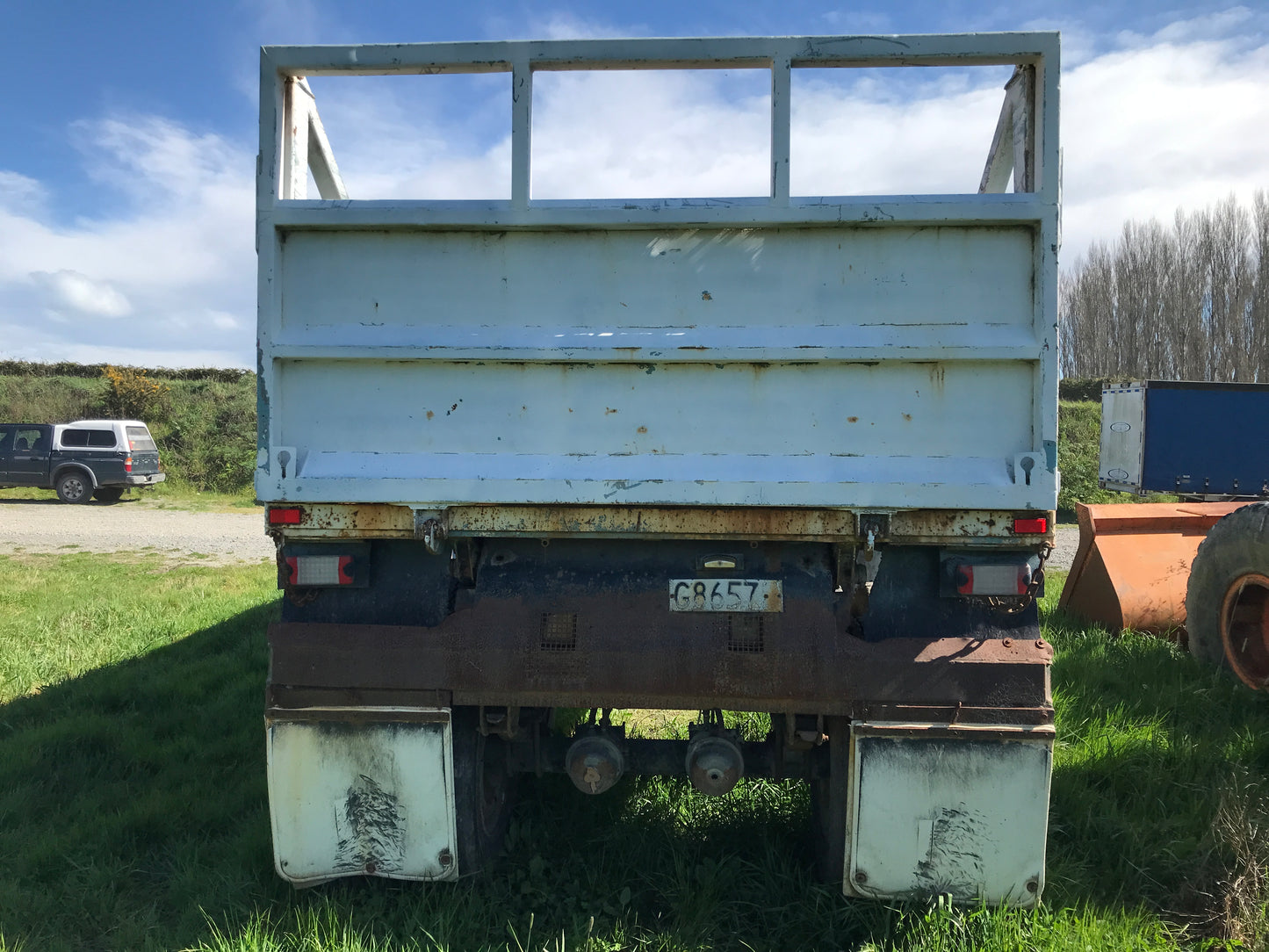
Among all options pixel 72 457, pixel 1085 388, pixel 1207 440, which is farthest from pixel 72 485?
pixel 1085 388

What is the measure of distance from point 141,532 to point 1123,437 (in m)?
14.6

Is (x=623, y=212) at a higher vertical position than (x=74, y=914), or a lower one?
higher

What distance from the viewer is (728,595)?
2492mm

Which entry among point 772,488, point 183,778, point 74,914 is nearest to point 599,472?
point 772,488

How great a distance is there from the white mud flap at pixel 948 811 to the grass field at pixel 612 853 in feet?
0.34

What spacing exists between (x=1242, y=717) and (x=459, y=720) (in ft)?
12.7

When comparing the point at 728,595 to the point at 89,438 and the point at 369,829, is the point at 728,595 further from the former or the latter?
the point at 89,438

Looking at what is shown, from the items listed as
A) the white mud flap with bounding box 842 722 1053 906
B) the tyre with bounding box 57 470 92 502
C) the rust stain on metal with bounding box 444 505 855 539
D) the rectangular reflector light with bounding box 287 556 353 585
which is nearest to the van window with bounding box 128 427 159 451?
the tyre with bounding box 57 470 92 502

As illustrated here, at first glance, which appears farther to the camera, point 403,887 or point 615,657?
point 403,887

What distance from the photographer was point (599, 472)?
8.10 ft

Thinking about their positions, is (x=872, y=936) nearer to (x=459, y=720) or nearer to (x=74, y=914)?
A: (x=459, y=720)

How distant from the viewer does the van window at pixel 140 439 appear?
1741 centimetres

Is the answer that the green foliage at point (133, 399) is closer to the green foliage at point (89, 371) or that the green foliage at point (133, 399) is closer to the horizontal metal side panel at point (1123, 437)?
the green foliage at point (89, 371)

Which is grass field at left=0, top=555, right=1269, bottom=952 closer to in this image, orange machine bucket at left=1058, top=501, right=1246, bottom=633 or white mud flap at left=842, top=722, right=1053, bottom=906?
white mud flap at left=842, top=722, right=1053, bottom=906
